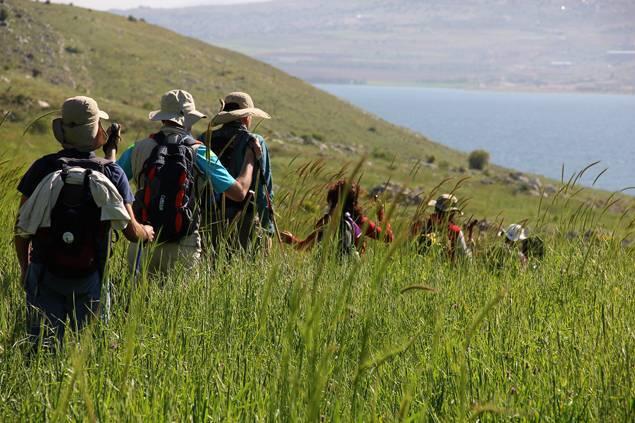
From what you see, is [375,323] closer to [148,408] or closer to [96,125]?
[148,408]

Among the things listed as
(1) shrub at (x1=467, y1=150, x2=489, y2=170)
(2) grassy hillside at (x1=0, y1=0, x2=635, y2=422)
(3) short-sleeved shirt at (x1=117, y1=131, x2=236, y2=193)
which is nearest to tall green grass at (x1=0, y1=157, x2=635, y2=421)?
(2) grassy hillside at (x1=0, y1=0, x2=635, y2=422)

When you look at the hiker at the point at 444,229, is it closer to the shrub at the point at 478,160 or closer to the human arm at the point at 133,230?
the human arm at the point at 133,230

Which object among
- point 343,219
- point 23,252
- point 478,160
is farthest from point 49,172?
point 478,160

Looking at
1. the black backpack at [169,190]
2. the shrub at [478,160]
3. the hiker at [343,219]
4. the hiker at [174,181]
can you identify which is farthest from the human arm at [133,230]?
the shrub at [478,160]

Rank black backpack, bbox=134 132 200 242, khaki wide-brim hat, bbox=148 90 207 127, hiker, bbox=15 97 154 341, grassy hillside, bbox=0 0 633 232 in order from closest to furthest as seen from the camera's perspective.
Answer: hiker, bbox=15 97 154 341
black backpack, bbox=134 132 200 242
khaki wide-brim hat, bbox=148 90 207 127
grassy hillside, bbox=0 0 633 232

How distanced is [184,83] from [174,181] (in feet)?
290

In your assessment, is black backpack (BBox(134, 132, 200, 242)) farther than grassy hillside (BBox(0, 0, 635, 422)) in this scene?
Yes

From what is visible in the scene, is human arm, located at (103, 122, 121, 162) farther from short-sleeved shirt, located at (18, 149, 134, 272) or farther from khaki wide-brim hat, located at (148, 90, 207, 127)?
short-sleeved shirt, located at (18, 149, 134, 272)

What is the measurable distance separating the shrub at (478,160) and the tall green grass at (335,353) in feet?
269

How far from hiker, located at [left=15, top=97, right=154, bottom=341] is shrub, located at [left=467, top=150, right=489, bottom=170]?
271 feet

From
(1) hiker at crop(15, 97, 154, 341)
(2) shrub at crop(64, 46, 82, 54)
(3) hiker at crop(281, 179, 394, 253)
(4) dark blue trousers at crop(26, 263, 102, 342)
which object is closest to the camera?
(1) hiker at crop(15, 97, 154, 341)

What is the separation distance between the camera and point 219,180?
5492 millimetres

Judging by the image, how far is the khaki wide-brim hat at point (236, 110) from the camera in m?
6.07

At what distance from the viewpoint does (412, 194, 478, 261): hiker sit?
5.99 m
